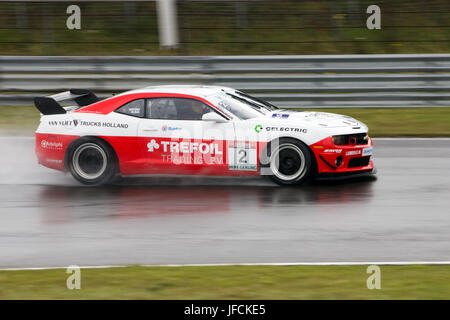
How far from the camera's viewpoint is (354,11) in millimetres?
21109

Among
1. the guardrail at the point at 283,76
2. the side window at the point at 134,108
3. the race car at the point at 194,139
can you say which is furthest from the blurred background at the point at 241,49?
the side window at the point at 134,108

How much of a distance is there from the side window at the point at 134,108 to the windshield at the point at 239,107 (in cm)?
103

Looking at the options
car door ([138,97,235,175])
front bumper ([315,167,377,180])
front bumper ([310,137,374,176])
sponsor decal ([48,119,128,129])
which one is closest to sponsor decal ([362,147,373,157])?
front bumper ([310,137,374,176])

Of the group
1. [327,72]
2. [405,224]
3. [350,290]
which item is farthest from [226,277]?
[327,72]

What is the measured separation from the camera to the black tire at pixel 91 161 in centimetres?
1026

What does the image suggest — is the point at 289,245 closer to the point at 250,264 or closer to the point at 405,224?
the point at 250,264

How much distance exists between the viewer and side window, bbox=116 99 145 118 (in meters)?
10.2

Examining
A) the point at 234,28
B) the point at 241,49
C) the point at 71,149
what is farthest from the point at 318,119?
the point at 234,28

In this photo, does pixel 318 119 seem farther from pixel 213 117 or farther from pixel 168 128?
pixel 168 128

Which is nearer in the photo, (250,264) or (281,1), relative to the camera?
(250,264)

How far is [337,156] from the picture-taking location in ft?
31.7

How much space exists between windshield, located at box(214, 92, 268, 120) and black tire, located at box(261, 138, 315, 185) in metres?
0.61

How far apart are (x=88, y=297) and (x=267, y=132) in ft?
14.7

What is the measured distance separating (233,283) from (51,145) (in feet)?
16.9
